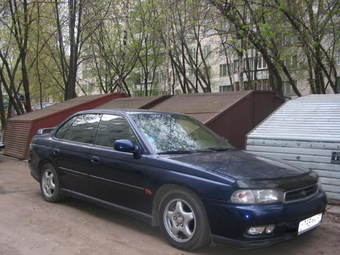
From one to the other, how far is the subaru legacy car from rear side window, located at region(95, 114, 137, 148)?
0.02 meters

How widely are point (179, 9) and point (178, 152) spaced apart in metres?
15.2

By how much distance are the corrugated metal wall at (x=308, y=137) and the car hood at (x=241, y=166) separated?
67.8 inches

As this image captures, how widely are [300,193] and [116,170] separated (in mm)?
2164

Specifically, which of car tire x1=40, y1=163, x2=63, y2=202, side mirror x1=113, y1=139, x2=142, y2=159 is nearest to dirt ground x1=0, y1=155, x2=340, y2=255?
car tire x1=40, y1=163, x2=63, y2=202

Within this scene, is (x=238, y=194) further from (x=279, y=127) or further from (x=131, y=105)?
(x=131, y=105)

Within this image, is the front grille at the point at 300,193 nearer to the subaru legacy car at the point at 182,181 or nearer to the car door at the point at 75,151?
the subaru legacy car at the point at 182,181

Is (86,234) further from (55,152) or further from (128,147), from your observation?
(55,152)

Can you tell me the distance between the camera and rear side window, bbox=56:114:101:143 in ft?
17.9

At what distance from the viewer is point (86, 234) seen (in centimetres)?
454

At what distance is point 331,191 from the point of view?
5.76m

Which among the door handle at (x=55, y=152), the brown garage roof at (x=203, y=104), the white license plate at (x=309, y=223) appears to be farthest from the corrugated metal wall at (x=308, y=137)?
the door handle at (x=55, y=152)

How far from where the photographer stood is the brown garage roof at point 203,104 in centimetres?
830

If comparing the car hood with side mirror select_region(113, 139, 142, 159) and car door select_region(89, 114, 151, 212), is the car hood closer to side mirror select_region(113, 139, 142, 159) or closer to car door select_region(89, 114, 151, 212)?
side mirror select_region(113, 139, 142, 159)

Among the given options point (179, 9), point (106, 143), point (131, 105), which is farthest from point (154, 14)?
point (106, 143)
